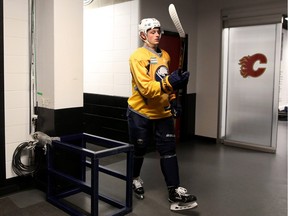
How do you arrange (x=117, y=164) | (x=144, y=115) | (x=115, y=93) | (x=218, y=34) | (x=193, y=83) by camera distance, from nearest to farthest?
1. (x=144, y=115)
2. (x=117, y=164)
3. (x=115, y=93)
4. (x=218, y=34)
5. (x=193, y=83)

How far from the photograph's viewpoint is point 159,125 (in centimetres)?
297

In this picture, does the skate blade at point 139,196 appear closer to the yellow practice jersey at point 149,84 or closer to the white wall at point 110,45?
the yellow practice jersey at point 149,84

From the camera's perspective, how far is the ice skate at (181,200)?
2775 millimetres

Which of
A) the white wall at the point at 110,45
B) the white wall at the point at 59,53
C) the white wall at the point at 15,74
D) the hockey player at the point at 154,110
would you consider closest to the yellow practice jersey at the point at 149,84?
the hockey player at the point at 154,110

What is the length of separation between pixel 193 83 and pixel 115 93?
5.13 feet

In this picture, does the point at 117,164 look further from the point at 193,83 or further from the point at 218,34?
the point at 218,34

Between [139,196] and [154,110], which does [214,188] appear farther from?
[154,110]

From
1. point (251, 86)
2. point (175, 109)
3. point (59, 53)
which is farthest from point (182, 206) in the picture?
point (251, 86)

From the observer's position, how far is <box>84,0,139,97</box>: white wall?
4.56m

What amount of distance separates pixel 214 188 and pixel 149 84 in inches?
57.0

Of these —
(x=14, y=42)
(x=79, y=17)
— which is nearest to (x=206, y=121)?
(x=79, y=17)

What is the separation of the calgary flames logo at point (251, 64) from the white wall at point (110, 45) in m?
1.86

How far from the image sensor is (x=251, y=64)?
496 cm

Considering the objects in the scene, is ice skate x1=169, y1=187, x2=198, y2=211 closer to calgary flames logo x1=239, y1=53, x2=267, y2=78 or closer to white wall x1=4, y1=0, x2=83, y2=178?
white wall x1=4, y1=0, x2=83, y2=178
